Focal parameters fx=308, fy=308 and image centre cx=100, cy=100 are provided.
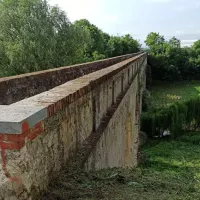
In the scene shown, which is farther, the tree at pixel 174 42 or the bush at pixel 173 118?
the tree at pixel 174 42

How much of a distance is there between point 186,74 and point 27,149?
46010 millimetres

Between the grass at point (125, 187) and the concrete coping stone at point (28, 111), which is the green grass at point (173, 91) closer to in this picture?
the grass at point (125, 187)

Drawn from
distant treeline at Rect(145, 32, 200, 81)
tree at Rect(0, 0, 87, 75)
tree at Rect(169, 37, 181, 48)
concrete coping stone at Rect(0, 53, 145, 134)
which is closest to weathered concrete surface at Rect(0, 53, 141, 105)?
concrete coping stone at Rect(0, 53, 145, 134)

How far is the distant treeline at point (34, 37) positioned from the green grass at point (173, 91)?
52.7ft

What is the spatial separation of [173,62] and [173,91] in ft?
19.5

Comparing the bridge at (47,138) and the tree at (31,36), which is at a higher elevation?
the tree at (31,36)

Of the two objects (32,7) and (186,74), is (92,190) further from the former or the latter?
(186,74)

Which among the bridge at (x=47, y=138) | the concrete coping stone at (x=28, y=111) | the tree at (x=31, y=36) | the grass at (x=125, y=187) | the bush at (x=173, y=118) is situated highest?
the tree at (x=31, y=36)

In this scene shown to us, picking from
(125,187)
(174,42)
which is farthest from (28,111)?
(174,42)

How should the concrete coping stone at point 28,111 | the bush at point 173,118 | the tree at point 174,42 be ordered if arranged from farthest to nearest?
the tree at point 174,42 → the bush at point 173,118 → the concrete coping stone at point 28,111

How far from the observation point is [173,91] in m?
39.5

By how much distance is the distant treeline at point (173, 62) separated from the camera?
42844mm

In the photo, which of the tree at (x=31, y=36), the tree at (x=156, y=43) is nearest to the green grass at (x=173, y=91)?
the tree at (x=156, y=43)

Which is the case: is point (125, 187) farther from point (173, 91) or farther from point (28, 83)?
point (173, 91)
